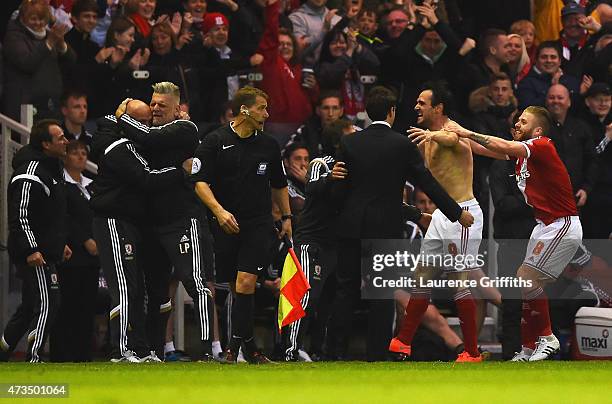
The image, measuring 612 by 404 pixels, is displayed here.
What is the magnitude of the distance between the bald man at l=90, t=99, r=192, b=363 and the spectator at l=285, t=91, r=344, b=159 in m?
3.39

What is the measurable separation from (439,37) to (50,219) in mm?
5457

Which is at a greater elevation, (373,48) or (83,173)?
(373,48)

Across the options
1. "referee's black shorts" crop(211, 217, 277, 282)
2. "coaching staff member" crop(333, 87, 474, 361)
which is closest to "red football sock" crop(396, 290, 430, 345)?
"coaching staff member" crop(333, 87, 474, 361)

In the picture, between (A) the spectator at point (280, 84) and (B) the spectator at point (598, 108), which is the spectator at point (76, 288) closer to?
(A) the spectator at point (280, 84)

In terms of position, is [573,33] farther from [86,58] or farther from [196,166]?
[196,166]

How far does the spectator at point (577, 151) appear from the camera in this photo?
1509 cm

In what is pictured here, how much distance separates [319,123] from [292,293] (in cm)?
415

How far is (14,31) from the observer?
14.7 m

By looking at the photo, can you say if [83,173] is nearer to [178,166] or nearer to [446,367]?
[178,166]

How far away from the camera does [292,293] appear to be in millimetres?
11875


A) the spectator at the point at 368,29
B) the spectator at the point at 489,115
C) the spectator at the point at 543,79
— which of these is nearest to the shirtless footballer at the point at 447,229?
the spectator at the point at 489,115

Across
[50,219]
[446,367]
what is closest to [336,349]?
[446,367]

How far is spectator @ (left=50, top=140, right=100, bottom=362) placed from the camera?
13.6m

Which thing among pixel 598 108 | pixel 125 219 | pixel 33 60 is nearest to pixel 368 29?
pixel 598 108
